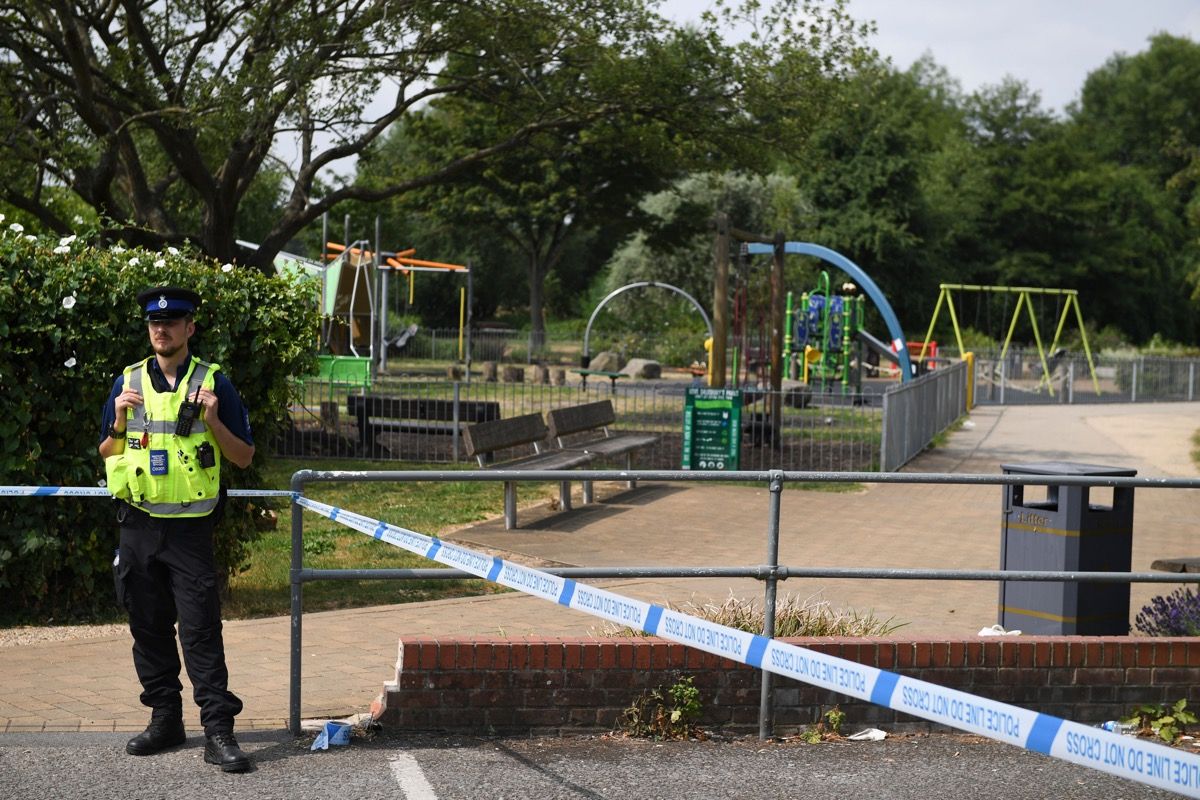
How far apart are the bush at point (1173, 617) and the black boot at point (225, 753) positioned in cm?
448

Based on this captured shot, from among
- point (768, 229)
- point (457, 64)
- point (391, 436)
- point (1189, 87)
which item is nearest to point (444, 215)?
point (768, 229)

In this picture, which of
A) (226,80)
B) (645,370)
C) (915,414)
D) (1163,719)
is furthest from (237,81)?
(645,370)

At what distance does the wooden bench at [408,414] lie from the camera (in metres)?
17.4

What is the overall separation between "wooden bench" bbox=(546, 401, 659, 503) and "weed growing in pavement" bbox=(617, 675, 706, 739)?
7364 millimetres

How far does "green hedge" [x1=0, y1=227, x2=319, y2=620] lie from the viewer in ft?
24.6

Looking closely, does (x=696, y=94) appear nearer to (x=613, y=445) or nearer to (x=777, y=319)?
(x=777, y=319)

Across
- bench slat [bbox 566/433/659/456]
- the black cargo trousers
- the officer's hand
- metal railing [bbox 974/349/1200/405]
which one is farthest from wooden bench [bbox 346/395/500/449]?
metal railing [bbox 974/349/1200/405]

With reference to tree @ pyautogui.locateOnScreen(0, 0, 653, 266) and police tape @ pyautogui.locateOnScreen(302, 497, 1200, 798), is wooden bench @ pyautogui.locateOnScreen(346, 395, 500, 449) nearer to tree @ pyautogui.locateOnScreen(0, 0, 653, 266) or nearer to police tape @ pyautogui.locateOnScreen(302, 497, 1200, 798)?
tree @ pyautogui.locateOnScreen(0, 0, 653, 266)

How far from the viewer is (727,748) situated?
226 inches

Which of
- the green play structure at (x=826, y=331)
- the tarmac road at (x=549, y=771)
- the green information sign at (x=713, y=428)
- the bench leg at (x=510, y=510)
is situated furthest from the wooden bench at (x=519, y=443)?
the green play structure at (x=826, y=331)

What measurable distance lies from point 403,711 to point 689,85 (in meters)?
15.1

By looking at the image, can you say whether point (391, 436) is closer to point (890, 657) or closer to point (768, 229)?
Answer: point (890, 657)

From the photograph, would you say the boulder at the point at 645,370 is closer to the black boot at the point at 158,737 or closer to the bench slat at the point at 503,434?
the bench slat at the point at 503,434

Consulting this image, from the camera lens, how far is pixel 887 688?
3.71 m
